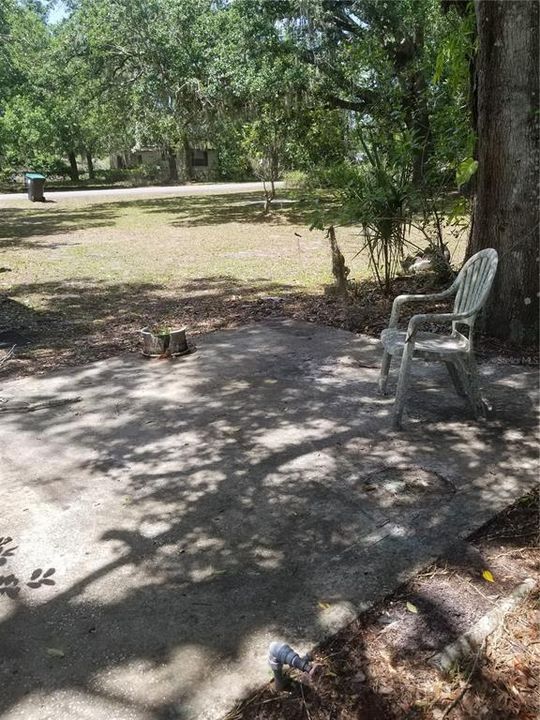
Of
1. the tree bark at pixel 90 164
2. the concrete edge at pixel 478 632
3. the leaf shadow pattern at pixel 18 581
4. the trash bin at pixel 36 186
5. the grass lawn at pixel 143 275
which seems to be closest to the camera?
the concrete edge at pixel 478 632

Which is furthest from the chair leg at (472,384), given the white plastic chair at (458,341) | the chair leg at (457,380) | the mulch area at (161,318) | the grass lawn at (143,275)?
the grass lawn at (143,275)

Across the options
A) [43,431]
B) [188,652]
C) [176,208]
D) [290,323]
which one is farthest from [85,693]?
[176,208]

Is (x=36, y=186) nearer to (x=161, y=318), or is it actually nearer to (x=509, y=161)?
(x=161, y=318)

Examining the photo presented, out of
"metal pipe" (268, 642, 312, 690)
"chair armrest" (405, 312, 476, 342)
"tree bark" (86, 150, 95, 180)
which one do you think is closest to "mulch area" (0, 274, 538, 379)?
"chair armrest" (405, 312, 476, 342)

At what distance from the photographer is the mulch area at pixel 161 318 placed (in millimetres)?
5051

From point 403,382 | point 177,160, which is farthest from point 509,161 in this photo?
point 177,160

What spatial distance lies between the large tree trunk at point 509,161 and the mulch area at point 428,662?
110 inches

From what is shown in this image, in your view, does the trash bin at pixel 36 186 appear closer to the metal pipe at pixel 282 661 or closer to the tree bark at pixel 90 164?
the tree bark at pixel 90 164

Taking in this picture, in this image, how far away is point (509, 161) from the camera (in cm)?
439

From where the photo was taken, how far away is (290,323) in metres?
5.79

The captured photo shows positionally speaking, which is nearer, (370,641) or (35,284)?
(370,641)

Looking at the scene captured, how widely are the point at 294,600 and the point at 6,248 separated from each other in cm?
1111

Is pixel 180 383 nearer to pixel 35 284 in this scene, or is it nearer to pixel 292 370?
pixel 292 370

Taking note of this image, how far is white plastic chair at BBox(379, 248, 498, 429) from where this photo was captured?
10.6ft
